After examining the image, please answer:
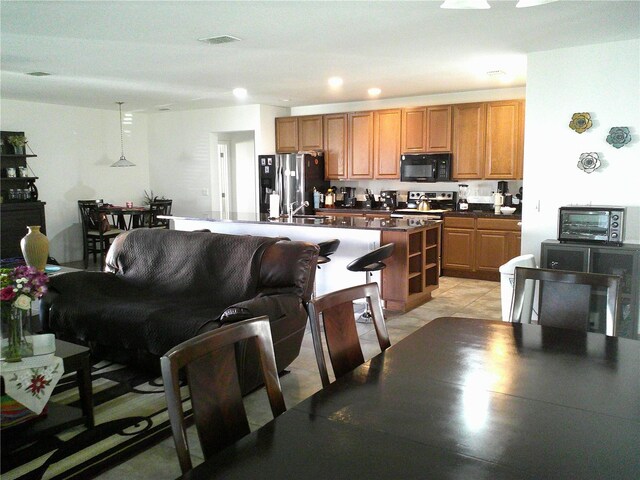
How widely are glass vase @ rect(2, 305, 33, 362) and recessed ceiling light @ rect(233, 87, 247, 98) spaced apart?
499cm

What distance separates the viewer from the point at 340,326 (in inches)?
77.8

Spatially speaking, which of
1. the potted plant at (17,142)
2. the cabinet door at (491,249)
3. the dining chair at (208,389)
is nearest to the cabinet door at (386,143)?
the cabinet door at (491,249)

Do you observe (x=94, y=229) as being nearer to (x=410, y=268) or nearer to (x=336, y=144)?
(x=336, y=144)

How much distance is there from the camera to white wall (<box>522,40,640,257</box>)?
454cm

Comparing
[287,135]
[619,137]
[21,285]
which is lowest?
[21,285]

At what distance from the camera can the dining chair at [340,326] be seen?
183 centimetres

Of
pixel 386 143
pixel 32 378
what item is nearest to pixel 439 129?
pixel 386 143

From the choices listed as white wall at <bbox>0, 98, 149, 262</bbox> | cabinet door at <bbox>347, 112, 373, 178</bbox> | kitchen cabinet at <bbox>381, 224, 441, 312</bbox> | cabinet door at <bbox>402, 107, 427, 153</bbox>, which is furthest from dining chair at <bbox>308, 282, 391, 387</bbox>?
white wall at <bbox>0, 98, 149, 262</bbox>

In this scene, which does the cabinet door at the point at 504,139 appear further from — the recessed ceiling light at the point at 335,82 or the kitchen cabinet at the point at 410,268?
the recessed ceiling light at the point at 335,82

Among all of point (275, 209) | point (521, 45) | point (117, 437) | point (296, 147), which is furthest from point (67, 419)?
point (296, 147)

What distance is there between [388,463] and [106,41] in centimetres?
451

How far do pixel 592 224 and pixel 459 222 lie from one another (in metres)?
2.73

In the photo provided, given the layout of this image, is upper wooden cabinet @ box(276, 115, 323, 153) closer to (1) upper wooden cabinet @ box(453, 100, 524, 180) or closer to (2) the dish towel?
(1) upper wooden cabinet @ box(453, 100, 524, 180)

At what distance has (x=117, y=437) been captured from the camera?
2783 mm
